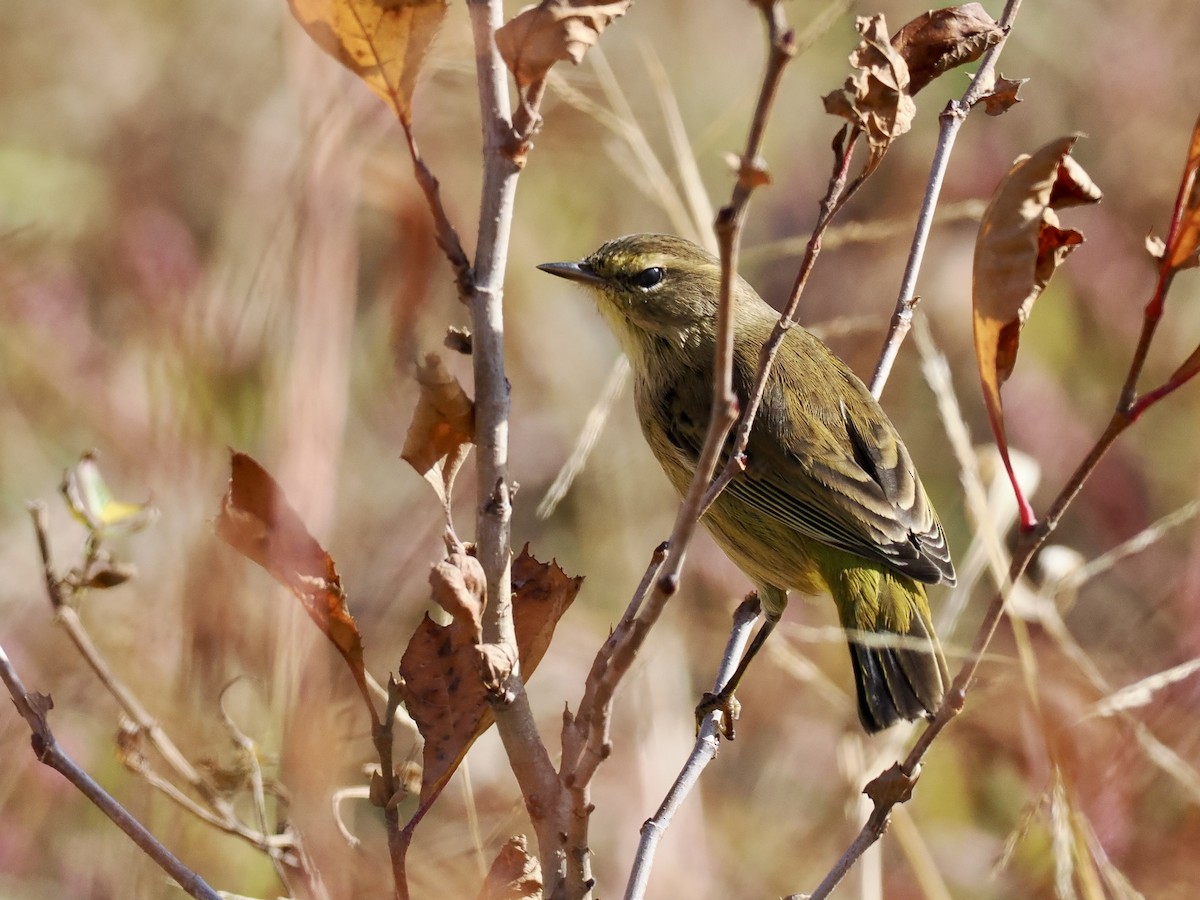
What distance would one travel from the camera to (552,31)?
127 cm

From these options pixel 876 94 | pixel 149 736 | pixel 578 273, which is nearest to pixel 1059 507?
pixel 876 94

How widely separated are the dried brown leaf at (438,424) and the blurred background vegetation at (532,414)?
72 centimetres

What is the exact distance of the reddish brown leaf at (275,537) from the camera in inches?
55.6

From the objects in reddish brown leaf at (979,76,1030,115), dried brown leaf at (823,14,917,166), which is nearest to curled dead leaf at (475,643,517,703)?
dried brown leaf at (823,14,917,166)

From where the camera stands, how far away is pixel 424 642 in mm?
1464

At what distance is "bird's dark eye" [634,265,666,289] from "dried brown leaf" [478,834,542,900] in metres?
2.28

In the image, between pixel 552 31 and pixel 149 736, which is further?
pixel 149 736

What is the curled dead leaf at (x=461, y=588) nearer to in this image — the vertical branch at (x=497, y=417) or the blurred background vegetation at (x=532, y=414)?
the vertical branch at (x=497, y=417)

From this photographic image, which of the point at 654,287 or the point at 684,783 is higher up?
the point at 654,287

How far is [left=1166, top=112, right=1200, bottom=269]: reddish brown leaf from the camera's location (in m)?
1.23

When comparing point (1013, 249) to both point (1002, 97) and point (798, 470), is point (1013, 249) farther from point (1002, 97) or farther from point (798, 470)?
point (798, 470)

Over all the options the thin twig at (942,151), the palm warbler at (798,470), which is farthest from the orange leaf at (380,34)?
the palm warbler at (798,470)

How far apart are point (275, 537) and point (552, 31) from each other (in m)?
0.60

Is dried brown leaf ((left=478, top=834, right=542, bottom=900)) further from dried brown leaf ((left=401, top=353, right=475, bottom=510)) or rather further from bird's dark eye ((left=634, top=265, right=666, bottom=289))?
bird's dark eye ((left=634, top=265, right=666, bottom=289))
